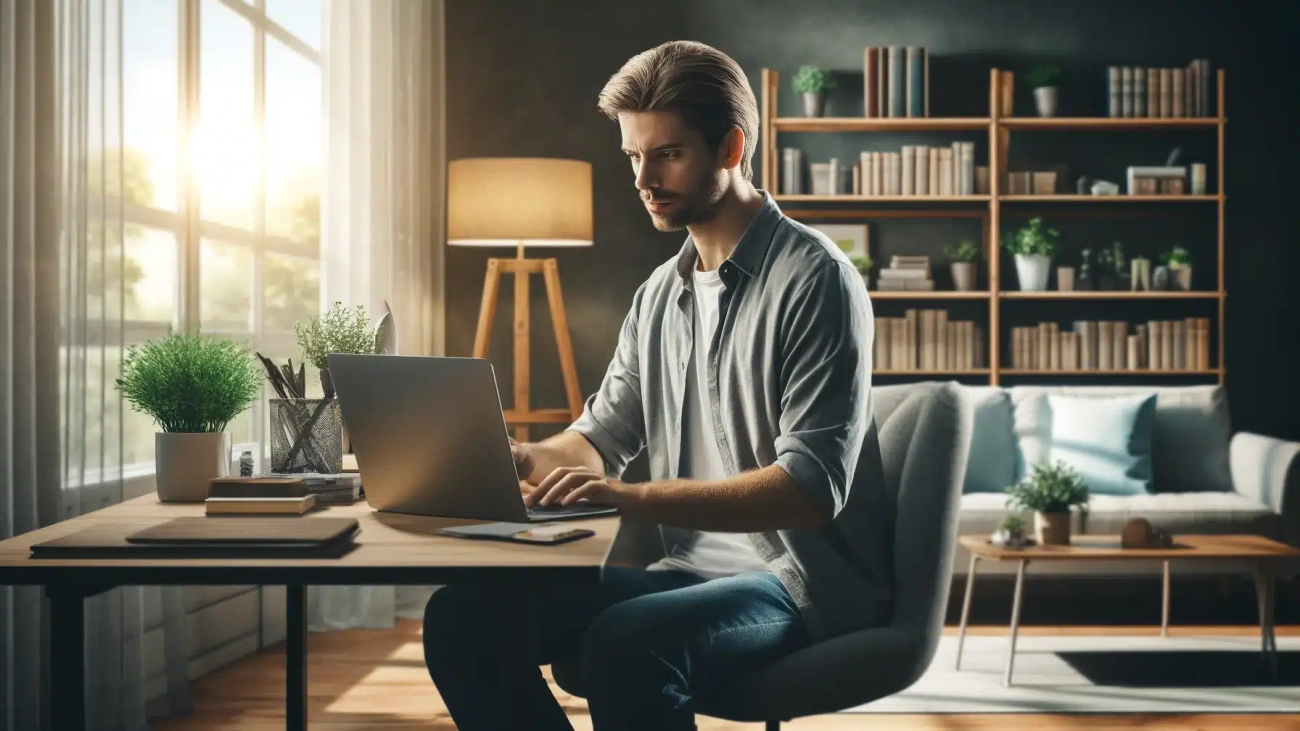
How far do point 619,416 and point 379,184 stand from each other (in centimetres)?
270

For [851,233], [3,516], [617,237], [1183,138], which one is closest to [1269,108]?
[1183,138]

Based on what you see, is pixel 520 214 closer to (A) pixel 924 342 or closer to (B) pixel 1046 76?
(A) pixel 924 342

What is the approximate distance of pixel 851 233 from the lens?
5.50m

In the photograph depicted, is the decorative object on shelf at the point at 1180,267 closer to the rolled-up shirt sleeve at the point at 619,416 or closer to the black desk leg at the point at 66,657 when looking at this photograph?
the rolled-up shirt sleeve at the point at 619,416

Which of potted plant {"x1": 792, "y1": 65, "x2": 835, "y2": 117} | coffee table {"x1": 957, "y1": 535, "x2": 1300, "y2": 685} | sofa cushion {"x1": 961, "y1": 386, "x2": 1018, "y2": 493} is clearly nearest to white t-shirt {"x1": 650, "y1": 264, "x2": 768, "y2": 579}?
coffee table {"x1": 957, "y1": 535, "x2": 1300, "y2": 685}

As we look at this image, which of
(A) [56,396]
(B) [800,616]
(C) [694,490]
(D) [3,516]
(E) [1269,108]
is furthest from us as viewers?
(E) [1269,108]

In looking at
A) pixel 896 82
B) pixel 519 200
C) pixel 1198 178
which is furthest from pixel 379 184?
pixel 1198 178

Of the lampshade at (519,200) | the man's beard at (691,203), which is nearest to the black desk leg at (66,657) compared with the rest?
the man's beard at (691,203)

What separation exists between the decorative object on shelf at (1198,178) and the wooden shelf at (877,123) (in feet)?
2.90

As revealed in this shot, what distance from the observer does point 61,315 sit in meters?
2.61

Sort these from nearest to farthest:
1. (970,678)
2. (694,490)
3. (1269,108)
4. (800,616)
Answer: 1. (694,490)
2. (800,616)
3. (970,678)
4. (1269,108)

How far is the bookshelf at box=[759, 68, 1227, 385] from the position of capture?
5.21 meters

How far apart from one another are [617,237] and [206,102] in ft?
7.54

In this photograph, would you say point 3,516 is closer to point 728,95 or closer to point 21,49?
point 21,49
